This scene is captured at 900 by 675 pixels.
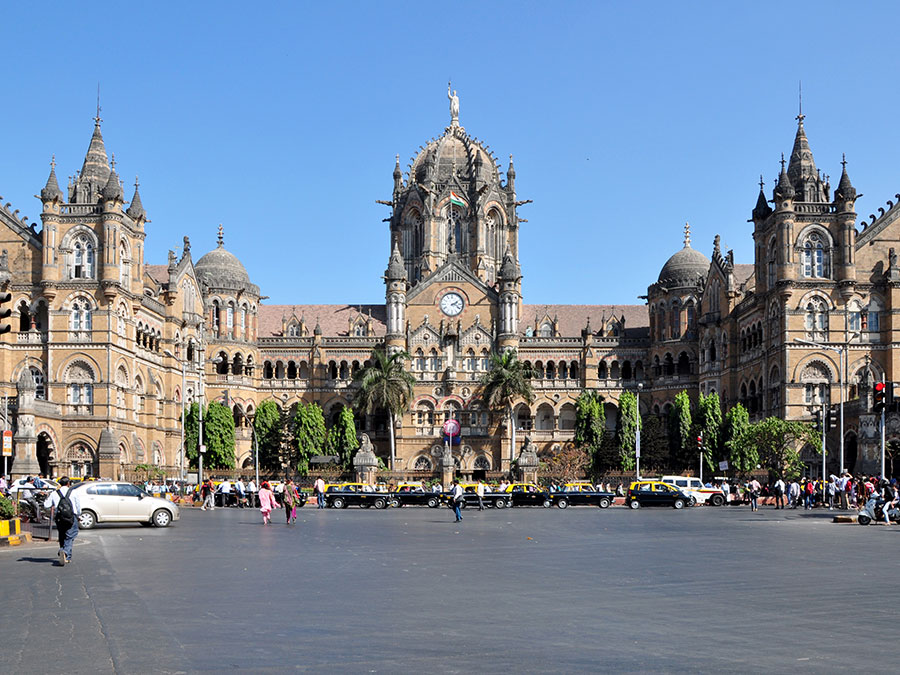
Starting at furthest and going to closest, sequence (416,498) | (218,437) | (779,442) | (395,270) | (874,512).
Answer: (395,270) → (218,437) → (779,442) → (416,498) → (874,512)

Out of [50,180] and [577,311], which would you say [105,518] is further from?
[577,311]

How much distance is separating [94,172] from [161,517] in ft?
144

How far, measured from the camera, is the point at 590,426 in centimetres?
8981

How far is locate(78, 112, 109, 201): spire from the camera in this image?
76.5m

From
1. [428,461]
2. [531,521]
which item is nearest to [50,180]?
[428,461]

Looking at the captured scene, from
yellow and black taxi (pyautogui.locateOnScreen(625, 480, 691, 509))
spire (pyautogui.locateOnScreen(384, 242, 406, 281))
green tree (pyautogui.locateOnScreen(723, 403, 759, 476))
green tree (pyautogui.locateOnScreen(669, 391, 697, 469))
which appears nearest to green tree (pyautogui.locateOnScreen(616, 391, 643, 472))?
green tree (pyautogui.locateOnScreen(669, 391, 697, 469))

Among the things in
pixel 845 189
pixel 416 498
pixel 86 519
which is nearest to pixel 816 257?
pixel 845 189

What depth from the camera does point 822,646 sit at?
13.8 metres

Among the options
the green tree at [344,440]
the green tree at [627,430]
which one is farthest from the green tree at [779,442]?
the green tree at [344,440]

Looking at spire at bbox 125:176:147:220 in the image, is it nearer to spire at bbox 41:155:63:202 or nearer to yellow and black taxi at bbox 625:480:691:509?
spire at bbox 41:155:63:202

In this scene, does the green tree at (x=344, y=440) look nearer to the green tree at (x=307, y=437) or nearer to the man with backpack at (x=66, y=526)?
the green tree at (x=307, y=437)

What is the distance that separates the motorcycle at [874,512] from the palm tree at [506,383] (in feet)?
147

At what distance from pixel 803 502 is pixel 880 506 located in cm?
1961

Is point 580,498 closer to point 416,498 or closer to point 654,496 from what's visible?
point 654,496
